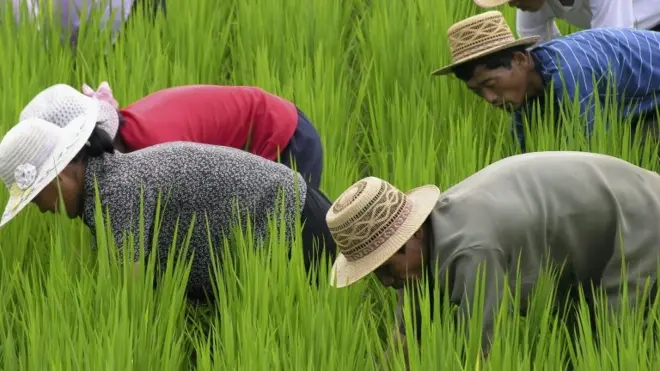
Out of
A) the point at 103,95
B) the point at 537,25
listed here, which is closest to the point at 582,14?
the point at 537,25

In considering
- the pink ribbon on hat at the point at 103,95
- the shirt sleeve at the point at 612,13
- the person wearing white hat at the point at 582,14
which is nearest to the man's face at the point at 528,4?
the person wearing white hat at the point at 582,14

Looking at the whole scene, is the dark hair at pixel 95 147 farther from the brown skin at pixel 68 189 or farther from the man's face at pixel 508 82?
the man's face at pixel 508 82

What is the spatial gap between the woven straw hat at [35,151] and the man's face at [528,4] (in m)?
1.31

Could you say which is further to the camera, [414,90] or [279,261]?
[414,90]

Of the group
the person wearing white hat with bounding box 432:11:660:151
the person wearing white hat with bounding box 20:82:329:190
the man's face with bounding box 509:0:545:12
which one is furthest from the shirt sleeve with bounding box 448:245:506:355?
the man's face with bounding box 509:0:545:12

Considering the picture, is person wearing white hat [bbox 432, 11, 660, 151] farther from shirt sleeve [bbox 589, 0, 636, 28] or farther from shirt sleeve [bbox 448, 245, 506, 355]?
shirt sleeve [bbox 448, 245, 506, 355]

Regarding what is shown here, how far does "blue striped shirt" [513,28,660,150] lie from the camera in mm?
3051

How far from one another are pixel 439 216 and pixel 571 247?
25 cm

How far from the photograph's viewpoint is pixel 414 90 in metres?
3.59

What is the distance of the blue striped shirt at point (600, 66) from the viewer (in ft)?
10.0

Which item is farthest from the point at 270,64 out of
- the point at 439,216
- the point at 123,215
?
the point at 439,216

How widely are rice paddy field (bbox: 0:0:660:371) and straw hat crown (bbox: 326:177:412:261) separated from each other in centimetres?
13

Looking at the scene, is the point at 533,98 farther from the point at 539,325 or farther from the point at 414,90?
the point at 539,325

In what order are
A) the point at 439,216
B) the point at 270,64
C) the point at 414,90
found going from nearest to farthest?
the point at 439,216 → the point at 414,90 → the point at 270,64
